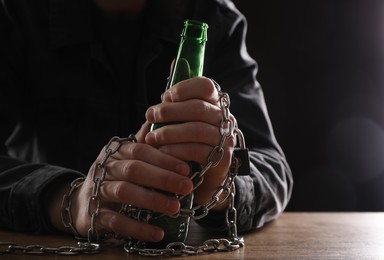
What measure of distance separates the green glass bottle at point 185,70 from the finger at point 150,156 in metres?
A: 0.04

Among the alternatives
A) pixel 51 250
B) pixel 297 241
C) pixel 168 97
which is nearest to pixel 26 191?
pixel 51 250

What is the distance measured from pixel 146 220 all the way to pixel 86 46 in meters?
0.56

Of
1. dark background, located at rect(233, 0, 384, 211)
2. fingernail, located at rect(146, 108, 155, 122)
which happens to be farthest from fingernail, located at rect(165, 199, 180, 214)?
dark background, located at rect(233, 0, 384, 211)

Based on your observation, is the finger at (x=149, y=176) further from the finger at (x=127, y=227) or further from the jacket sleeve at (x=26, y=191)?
the jacket sleeve at (x=26, y=191)

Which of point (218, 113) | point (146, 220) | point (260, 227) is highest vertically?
A: point (218, 113)

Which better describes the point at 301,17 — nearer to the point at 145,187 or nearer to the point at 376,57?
the point at 376,57

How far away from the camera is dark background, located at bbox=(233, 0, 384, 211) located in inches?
75.7

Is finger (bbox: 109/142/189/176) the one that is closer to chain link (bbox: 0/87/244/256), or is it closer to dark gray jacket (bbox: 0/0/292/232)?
chain link (bbox: 0/87/244/256)

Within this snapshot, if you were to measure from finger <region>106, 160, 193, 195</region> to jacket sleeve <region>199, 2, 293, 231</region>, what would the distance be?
0.22 metres

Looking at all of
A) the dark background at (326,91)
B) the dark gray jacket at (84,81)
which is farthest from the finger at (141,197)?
the dark background at (326,91)

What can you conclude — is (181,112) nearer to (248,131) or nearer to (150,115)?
(150,115)

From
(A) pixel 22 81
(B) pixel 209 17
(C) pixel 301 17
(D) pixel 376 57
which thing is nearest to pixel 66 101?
(A) pixel 22 81

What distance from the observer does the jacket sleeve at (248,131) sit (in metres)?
0.88

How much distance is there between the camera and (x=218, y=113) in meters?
0.67
